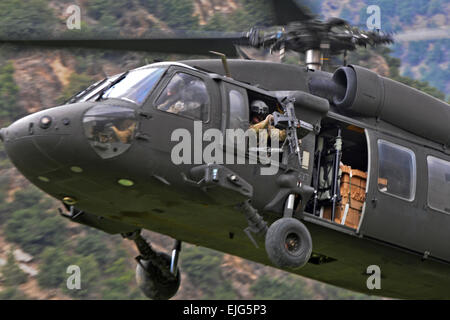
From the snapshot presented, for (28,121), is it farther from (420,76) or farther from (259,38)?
(420,76)

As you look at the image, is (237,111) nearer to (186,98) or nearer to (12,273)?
(186,98)

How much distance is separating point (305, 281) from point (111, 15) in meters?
9.54

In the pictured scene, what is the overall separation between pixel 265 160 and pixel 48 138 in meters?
2.11

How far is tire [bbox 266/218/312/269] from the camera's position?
26.3 feet

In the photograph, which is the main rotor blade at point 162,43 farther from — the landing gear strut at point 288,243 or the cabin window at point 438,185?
the cabin window at point 438,185

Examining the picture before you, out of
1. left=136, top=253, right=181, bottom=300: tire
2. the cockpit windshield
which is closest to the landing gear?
left=136, top=253, right=181, bottom=300: tire

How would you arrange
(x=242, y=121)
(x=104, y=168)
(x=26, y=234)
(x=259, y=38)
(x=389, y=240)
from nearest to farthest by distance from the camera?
(x=104, y=168)
(x=242, y=121)
(x=389, y=240)
(x=259, y=38)
(x=26, y=234)

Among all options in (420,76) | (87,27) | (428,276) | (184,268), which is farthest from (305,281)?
(420,76)

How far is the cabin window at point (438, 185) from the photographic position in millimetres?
9523

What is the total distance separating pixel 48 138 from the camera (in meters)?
7.68

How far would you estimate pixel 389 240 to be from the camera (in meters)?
9.16

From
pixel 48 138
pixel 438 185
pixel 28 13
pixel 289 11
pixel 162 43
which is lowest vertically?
pixel 28 13

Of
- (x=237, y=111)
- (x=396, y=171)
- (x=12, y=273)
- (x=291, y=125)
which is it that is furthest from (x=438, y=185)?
(x=12, y=273)

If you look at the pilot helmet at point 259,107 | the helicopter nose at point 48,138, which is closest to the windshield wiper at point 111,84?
the helicopter nose at point 48,138
